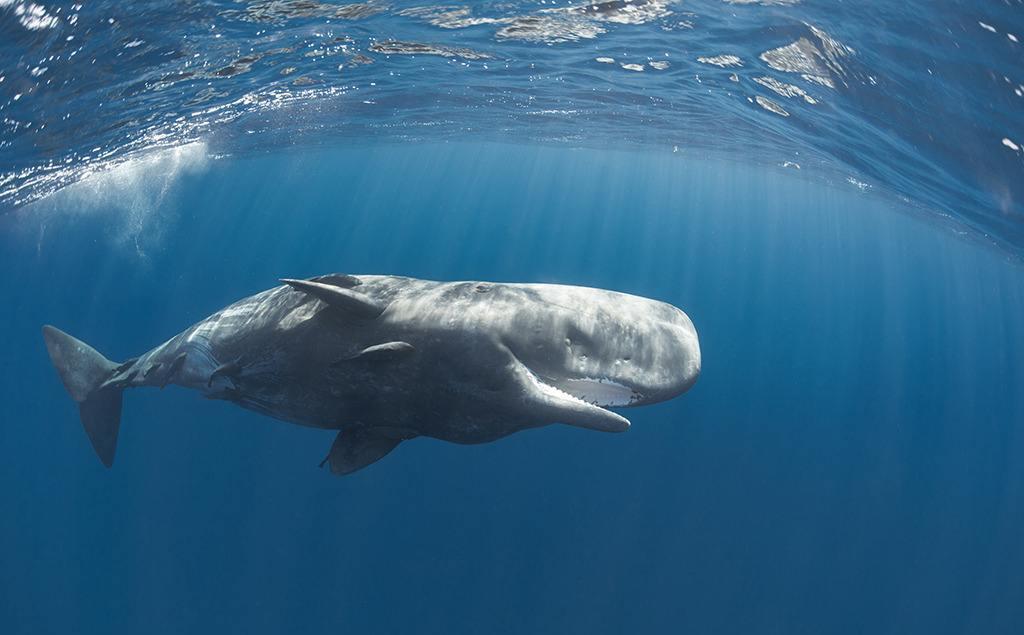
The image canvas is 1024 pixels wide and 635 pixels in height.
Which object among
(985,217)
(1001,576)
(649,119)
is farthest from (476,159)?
(1001,576)

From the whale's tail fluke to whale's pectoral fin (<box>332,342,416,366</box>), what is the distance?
7.11 metres

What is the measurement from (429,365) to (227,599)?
29343mm

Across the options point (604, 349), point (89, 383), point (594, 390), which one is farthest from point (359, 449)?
point (89, 383)

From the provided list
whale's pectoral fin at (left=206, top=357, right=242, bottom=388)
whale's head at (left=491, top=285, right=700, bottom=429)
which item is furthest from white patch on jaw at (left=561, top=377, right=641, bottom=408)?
whale's pectoral fin at (left=206, top=357, right=242, bottom=388)

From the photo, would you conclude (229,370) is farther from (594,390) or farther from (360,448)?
(594,390)

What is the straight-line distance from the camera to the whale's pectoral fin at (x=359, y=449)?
5617 mm

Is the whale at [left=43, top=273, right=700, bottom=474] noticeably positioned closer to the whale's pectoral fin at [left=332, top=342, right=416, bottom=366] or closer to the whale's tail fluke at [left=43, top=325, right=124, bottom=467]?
the whale's pectoral fin at [left=332, top=342, right=416, bottom=366]

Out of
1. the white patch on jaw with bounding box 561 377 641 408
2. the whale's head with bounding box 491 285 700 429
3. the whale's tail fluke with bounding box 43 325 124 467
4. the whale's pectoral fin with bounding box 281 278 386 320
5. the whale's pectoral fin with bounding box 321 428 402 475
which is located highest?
the whale's pectoral fin with bounding box 281 278 386 320

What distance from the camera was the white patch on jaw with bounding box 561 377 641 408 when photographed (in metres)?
4.61

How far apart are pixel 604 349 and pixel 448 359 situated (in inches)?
54.6

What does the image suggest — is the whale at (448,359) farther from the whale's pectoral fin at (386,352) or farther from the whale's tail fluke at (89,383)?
the whale's tail fluke at (89,383)

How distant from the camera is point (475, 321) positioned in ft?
16.7

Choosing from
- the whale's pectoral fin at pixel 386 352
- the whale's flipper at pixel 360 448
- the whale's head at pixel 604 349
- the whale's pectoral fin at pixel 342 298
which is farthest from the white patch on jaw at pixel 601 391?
the whale's pectoral fin at pixel 342 298

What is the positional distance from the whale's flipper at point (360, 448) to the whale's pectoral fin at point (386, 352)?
97 centimetres
